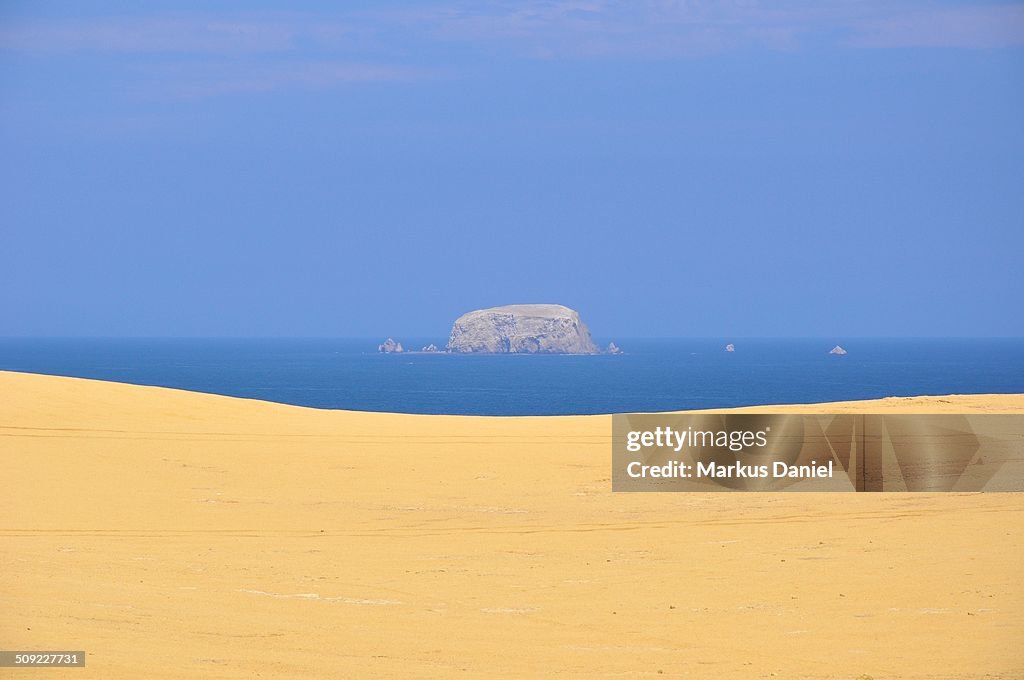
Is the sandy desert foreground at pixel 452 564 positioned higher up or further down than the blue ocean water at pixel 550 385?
further down

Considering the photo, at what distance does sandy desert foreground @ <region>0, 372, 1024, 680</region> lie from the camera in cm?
927

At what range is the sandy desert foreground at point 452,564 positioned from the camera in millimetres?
9273

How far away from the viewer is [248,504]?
661 inches

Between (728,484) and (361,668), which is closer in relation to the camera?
(361,668)

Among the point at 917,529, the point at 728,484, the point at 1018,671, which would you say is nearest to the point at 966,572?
the point at 917,529

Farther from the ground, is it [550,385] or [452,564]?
[550,385]

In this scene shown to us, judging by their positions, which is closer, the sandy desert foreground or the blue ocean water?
the sandy desert foreground

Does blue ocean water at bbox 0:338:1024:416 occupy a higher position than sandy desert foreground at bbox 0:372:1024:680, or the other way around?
blue ocean water at bbox 0:338:1024:416

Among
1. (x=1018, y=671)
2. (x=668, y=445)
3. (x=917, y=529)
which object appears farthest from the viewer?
(x=668, y=445)

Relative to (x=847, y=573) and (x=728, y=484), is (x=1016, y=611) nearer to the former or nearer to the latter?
(x=847, y=573)

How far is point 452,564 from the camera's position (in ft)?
43.2

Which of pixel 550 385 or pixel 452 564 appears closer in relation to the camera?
pixel 452 564

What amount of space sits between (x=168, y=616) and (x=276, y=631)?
1073 mm

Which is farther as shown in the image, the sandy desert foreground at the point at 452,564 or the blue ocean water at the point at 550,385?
the blue ocean water at the point at 550,385
